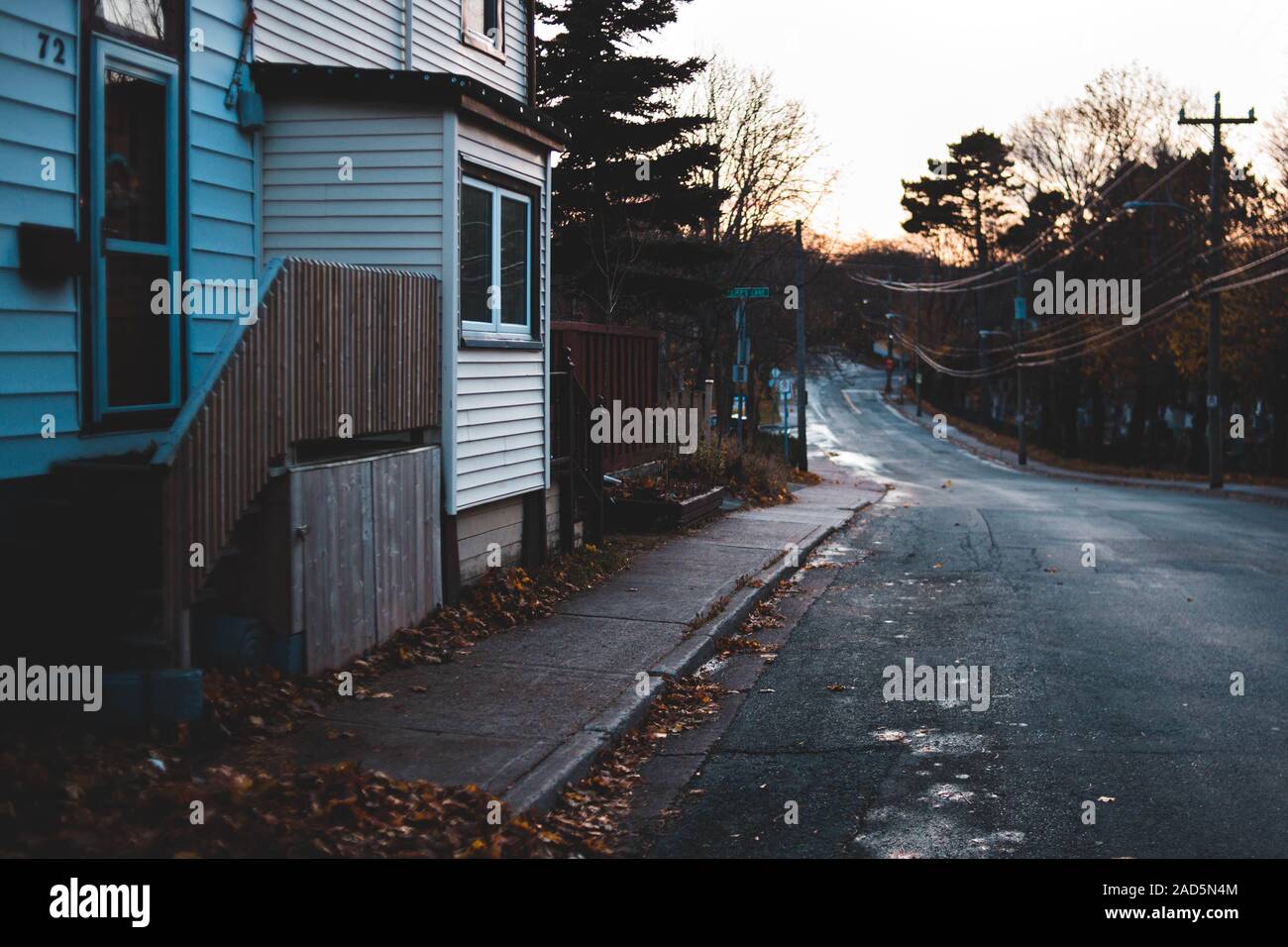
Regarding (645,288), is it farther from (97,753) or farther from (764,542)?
(97,753)

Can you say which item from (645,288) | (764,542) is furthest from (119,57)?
(645,288)

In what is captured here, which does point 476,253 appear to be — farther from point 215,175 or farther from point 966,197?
point 966,197

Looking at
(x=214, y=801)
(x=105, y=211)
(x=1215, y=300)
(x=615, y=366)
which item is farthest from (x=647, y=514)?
(x=1215, y=300)

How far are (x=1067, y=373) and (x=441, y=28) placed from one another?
54.7 meters

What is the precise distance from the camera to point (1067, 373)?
205 ft

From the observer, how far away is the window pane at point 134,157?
7742 millimetres

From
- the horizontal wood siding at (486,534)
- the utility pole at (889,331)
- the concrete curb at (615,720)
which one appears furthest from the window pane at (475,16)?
the utility pole at (889,331)

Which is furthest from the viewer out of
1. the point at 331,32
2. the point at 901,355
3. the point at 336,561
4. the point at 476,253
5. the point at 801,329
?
the point at 901,355

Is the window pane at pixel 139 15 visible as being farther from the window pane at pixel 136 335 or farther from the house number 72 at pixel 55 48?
the window pane at pixel 136 335

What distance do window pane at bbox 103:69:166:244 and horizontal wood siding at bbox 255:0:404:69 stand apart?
158 cm

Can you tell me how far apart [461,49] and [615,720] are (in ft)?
27.8

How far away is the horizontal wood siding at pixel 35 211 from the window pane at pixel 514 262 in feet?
15.1

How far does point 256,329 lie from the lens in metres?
7.20
